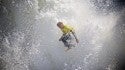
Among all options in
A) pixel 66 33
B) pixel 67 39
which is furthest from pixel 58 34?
pixel 66 33

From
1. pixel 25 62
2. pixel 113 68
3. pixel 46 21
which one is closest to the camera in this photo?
pixel 113 68

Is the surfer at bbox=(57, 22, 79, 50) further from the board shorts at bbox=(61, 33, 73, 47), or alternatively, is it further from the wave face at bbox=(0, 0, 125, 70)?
the wave face at bbox=(0, 0, 125, 70)

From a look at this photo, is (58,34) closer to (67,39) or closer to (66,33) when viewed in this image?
(67,39)

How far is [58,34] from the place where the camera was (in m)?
20.4

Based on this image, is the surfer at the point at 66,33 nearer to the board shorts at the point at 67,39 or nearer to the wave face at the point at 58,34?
the board shorts at the point at 67,39

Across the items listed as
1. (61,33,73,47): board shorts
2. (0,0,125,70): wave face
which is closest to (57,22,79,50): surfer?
(61,33,73,47): board shorts

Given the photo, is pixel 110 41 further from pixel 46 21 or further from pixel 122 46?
pixel 46 21

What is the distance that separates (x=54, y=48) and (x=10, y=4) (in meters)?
4.23

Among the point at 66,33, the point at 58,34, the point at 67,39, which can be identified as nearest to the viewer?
the point at 66,33

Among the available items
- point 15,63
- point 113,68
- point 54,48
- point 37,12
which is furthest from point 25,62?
point 113,68

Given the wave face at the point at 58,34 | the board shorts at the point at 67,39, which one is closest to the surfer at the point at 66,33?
the board shorts at the point at 67,39

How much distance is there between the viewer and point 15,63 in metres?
19.0

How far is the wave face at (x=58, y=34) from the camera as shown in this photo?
61.3 ft

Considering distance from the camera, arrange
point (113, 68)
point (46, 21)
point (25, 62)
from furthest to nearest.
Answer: point (46, 21), point (25, 62), point (113, 68)
